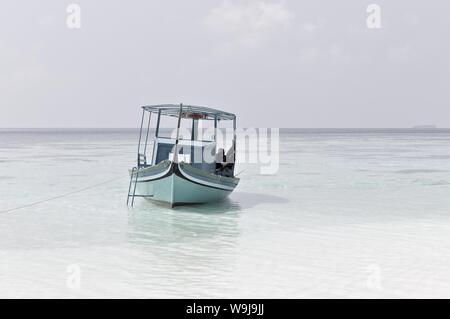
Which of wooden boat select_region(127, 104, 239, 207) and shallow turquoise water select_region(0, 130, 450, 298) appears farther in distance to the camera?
wooden boat select_region(127, 104, 239, 207)

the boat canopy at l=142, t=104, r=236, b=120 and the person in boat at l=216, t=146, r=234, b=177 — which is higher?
the boat canopy at l=142, t=104, r=236, b=120

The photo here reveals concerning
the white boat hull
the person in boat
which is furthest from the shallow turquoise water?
the person in boat

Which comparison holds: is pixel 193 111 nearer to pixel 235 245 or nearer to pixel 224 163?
pixel 224 163

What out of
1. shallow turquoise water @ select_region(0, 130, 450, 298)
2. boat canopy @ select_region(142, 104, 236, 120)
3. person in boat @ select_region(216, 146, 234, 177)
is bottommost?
shallow turquoise water @ select_region(0, 130, 450, 298)

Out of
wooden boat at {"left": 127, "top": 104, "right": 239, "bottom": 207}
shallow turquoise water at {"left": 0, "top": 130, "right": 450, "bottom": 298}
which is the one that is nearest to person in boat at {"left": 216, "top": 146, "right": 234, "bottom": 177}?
wooden boat at {"left": 127, "top": 104, "right": 239, "bottom": 207}

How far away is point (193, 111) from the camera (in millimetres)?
15195

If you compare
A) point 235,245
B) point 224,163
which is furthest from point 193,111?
point 235,245

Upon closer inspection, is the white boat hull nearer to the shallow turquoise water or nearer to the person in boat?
the shallow turquoise water

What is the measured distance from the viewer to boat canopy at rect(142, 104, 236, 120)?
1491cm

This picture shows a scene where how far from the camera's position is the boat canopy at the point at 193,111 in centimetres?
1491

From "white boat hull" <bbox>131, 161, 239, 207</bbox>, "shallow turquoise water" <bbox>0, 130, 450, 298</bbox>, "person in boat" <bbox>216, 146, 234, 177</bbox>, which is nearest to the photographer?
"shallow turquoise water" <bbox>0, 130, 450, 298</bbox>

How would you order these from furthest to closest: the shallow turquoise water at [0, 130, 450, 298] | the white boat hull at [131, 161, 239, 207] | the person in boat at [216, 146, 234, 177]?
1. the person in boat at [216, 146, 234, 177]
2. the white boat hull at [131, 161, 239, 207]
3. the shallow turquoise water at [0, 130, 450, 298]

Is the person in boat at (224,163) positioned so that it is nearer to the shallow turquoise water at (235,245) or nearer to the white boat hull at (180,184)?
the white boat hull at (180,184)

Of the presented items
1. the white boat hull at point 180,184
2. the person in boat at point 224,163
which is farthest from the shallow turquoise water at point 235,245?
the person in boat at point 224,163
